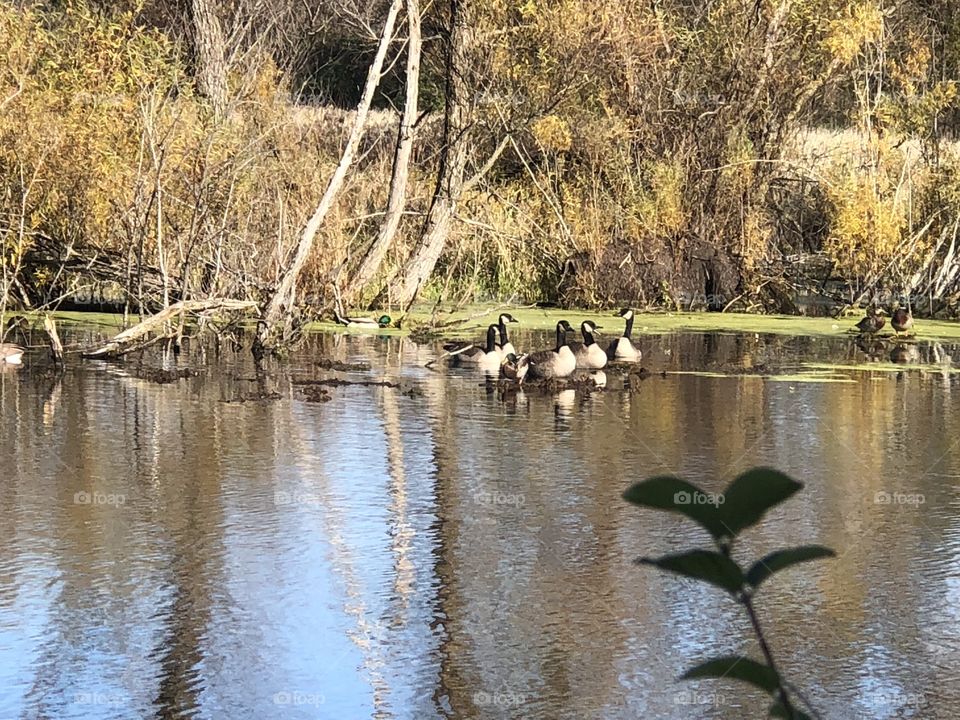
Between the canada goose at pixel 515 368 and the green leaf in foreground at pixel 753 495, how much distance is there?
14.0m

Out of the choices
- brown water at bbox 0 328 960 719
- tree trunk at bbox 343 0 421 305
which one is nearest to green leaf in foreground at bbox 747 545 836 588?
brown water at bbox 0 328 960 719

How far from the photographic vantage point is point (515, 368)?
1561cm

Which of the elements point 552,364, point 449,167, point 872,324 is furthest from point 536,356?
point 449,167

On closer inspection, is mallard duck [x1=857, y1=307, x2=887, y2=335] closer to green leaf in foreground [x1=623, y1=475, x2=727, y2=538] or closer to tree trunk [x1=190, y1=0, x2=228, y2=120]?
tree trunk [x1=190, y1=0, x2=228, y2=120]

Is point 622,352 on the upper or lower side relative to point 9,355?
lower

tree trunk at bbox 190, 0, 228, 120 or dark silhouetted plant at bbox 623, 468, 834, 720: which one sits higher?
tree trunk at bbox 190, 0, 228, 120

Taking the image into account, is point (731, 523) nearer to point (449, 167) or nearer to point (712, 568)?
point (712, 568)

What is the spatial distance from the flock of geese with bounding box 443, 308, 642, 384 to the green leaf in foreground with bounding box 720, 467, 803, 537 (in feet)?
46.0

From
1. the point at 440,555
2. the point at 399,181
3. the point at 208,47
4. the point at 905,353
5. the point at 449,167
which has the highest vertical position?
the point at 208,47

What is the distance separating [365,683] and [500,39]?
747 inches

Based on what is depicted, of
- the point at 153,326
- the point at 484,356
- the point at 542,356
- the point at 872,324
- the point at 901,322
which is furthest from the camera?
the point at 901,322

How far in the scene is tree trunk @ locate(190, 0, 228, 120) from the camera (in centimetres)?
2912

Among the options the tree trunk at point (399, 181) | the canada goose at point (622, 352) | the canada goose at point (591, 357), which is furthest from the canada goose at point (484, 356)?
the tree trunk at point (399, 181)

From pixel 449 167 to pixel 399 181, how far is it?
5.66 feet
